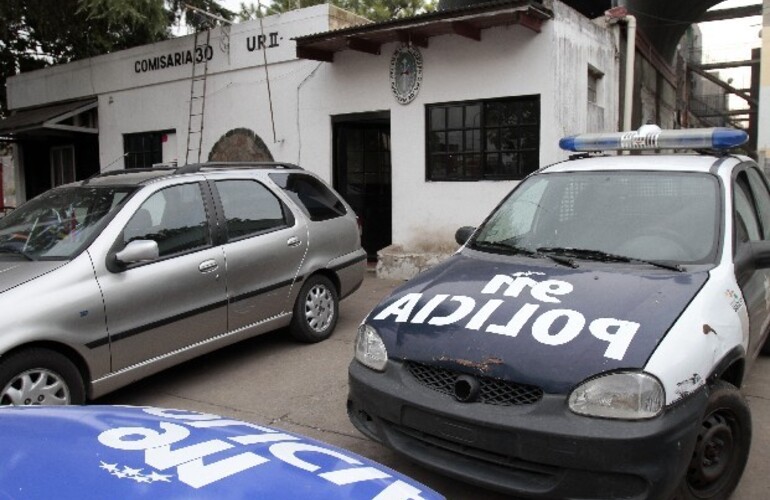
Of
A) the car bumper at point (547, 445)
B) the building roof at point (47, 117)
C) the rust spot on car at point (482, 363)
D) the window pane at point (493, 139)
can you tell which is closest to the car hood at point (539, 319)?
Answer: the rust spot on car at point (482, 363)

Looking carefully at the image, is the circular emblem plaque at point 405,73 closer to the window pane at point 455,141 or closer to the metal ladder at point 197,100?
the window pane at point 455,141

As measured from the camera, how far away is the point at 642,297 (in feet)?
9.61

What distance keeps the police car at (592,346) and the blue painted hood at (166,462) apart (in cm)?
93

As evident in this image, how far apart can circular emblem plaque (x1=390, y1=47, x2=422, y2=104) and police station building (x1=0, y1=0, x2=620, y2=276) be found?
17 mm

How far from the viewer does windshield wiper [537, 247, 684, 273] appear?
3.27 metres

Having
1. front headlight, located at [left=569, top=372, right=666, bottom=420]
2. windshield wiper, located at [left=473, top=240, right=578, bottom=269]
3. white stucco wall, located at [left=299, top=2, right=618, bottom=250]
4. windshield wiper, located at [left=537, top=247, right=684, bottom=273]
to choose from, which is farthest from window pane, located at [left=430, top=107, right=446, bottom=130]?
front headlight, located at [left=569, top=372, right=666, bottom=420]

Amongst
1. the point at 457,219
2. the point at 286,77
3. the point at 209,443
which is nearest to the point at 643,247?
the point at 209,443

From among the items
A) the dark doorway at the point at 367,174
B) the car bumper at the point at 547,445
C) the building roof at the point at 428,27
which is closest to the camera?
the car bumper at the point at 547,445

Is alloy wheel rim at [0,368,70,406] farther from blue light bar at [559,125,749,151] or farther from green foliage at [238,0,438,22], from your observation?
green foliage at [238,0,438,22]

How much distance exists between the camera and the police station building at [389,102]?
321 inches

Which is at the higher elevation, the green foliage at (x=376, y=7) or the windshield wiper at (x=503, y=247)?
the green foliage at (x=376, y=7)

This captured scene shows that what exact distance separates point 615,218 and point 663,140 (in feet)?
3.10

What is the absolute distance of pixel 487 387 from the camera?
107 inches

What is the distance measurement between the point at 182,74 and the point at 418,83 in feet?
16.8
